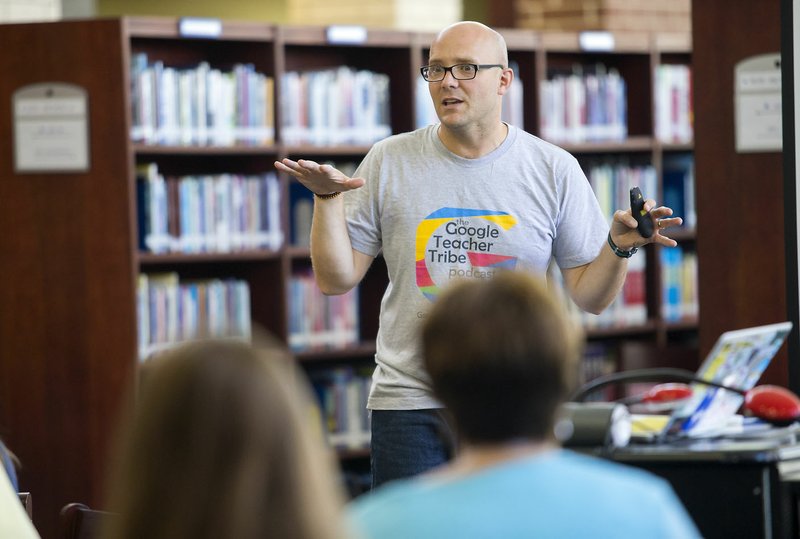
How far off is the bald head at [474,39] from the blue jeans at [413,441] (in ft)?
2.79

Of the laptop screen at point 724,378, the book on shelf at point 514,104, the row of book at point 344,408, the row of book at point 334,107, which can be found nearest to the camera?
the laptop screen at point 724,378

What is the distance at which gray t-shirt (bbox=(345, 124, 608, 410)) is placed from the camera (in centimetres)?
304

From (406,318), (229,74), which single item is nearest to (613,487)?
(406,318)

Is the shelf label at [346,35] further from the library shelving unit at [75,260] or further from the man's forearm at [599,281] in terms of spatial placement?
the man's forearm at [599,281]

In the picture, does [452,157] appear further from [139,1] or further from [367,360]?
[139,1]

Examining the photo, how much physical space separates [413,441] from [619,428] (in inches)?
26.9

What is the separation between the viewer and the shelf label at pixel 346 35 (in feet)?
18.6

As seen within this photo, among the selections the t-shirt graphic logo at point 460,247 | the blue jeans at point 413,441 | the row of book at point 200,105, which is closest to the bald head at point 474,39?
the t-shirt graphic logo at point 460,247

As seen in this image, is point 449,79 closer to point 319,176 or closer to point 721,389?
point 319,176

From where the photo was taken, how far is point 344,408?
576 cm

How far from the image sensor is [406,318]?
120 inches

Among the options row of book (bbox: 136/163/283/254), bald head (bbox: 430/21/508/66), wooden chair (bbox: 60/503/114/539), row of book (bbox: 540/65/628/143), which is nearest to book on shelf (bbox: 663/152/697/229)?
row of book (bbox: 540/65/628/143)

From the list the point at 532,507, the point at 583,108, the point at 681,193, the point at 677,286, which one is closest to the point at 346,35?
the point at 583,108

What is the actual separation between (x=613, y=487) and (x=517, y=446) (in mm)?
127
